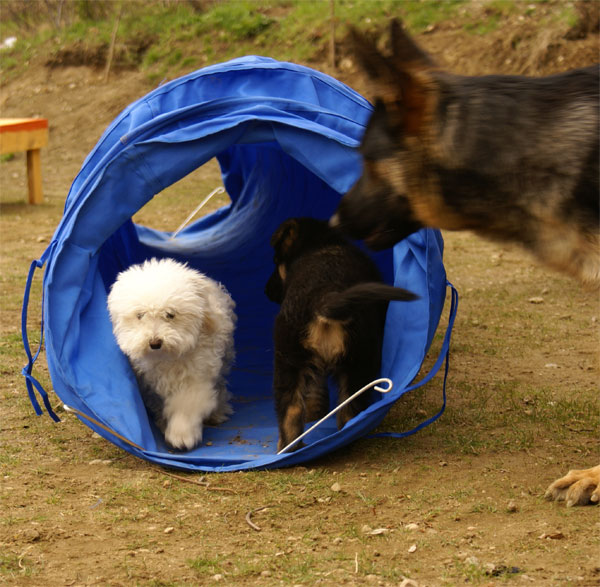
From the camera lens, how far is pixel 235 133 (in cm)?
453

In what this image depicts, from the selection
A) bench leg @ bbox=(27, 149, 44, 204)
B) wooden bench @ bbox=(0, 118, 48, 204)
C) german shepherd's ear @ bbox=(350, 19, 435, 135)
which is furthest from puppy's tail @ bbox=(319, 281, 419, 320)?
bench leg @ bbox=(27, 149, 44, 204)

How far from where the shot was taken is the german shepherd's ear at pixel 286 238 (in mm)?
5238

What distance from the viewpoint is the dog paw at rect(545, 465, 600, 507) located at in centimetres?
370

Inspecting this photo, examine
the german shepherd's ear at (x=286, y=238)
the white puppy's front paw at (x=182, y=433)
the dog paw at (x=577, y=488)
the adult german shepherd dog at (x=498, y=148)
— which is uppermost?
the adult german shepherd dog at (x=498, y=148)

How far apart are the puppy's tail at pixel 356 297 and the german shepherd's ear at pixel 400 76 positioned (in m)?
0.77

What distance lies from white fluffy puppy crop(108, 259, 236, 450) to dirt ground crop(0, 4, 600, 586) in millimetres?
407

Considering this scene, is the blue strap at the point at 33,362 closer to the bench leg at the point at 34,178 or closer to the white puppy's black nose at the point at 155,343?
the white puppy's black nose at the point at 155,343

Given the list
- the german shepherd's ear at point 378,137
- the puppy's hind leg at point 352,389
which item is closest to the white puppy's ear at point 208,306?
the puppy's hind leg at point 352,389

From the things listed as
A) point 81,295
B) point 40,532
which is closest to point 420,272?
point 81,295

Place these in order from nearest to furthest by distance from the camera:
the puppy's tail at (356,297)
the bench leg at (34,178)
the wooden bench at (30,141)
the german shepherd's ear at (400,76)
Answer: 1. the german shepherd's ear at (400,76)
2. the puppy's tail at (356,297)
3. the wooden bench at (30,141)
4. the bench leg at (34,178)

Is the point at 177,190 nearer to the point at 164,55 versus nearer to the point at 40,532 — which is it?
the point at 164,55

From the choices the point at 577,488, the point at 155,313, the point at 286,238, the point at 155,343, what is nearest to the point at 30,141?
the point at 286,238

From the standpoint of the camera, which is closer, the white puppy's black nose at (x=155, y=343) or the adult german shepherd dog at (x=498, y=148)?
the adult german shepherd dog at (x=498, y=148)

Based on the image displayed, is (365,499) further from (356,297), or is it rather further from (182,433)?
(182,433)
